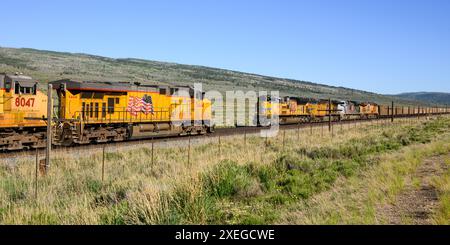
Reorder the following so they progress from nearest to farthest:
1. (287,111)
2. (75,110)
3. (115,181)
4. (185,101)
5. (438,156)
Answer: (115,181) → (438,156) → (75,110) → (185,101) → (287,111)

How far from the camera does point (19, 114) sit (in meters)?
19.0

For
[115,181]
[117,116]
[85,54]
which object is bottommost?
[115,181]

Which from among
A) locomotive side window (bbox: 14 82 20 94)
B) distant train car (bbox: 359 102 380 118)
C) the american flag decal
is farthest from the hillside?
locomotive side window (bbox: 14 82 20 94)

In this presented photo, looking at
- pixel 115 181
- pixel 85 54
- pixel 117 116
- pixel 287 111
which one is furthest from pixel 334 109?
pixel 85 54

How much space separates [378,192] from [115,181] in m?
7.43

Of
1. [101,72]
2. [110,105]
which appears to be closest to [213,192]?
[110,105]

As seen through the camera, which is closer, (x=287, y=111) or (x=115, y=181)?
(x=115, y=181)

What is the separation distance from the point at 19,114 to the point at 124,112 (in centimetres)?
629

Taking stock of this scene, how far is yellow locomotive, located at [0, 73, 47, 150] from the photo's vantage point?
1855cm

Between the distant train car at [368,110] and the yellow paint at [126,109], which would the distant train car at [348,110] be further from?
the yellow paint at [126,109]

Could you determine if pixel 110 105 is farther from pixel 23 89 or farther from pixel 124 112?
pixel 23 89

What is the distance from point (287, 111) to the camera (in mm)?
45469

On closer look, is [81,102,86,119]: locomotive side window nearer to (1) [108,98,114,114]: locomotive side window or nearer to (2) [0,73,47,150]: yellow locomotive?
(1) [108,98,114,114]: locomotive side window
